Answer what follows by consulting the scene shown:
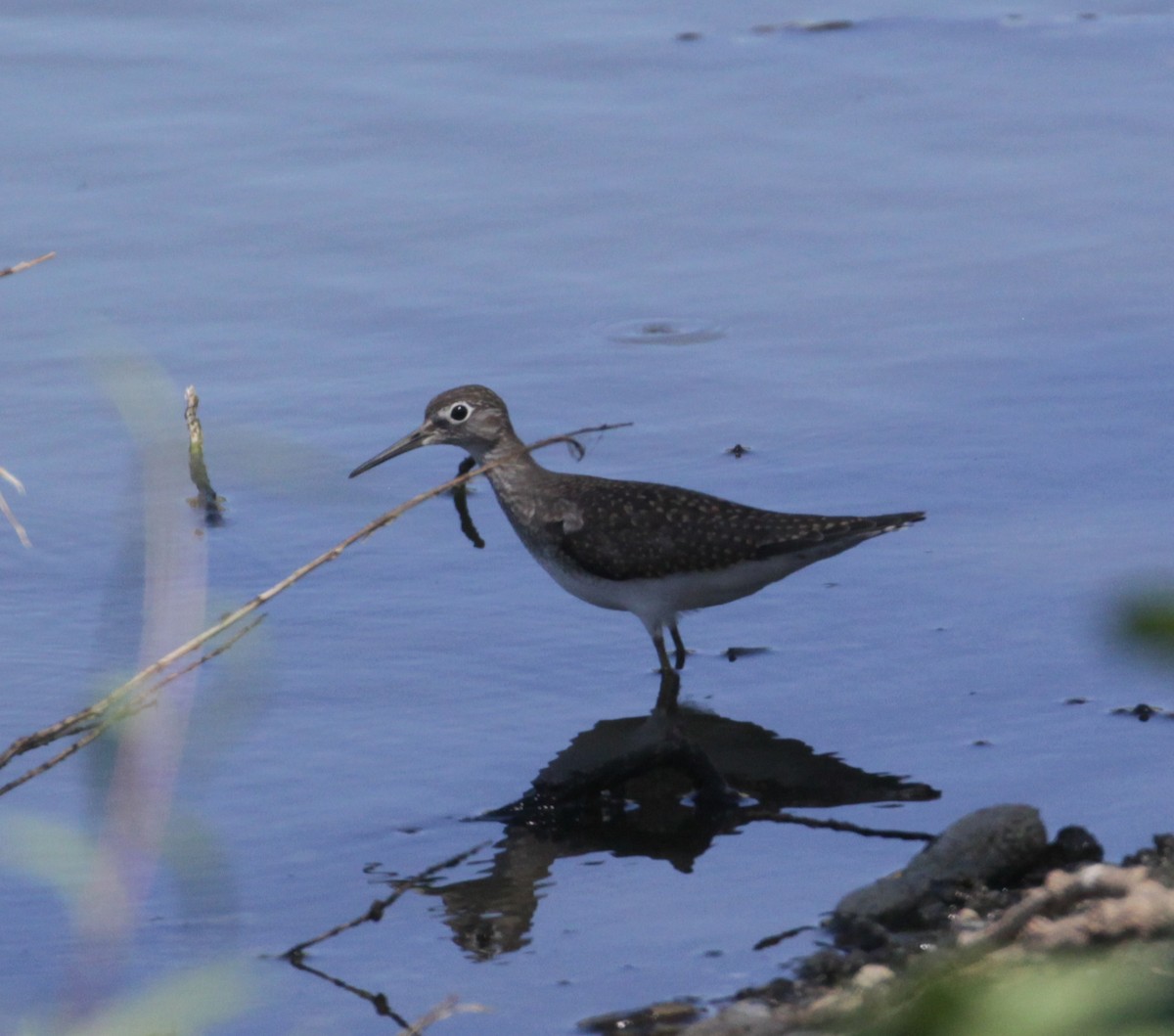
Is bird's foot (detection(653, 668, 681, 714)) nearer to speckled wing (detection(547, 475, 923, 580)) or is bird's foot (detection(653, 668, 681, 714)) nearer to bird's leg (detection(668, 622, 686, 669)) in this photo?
bird's leg (detection(668, 622, 686, 669))

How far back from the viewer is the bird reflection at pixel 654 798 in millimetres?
5301

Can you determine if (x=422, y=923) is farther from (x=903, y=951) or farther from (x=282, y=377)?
(x=282, y=377)

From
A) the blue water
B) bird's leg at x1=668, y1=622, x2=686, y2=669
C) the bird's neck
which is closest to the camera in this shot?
the blue water

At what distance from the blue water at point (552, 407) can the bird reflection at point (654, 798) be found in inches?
2.8

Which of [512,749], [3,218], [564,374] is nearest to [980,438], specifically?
[564,374]

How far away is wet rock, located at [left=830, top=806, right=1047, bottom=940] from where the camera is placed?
4.71 m

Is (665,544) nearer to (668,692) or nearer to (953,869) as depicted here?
(668,692)

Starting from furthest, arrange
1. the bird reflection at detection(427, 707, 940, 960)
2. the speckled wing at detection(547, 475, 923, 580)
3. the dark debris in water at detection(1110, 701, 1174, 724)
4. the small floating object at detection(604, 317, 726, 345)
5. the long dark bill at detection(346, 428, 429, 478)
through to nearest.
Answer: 1. the small floating object at detection(604, 317, 726, 345)
2. the long dark bill at detection(346, 428, 429, 478)
3. the speckled wing at detection(547, 475, 923, 580)
4. the dark debris in water at detection(1110, 701, 1174, 724)
5. the bird reflection at detection(427, 707, 940, 960)

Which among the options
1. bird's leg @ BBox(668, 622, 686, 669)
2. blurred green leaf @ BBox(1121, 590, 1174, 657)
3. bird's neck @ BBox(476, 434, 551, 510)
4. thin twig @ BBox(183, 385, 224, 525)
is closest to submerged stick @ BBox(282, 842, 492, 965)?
bird's leg @ BBox(668, 622, 686, 669)

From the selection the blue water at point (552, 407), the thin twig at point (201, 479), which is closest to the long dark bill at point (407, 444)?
the blue water at point (552, 407)

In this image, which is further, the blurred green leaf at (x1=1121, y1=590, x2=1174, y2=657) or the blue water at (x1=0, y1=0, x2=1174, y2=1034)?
the blue water at (x1=0, y1=0, x2=1174, y2=1034)

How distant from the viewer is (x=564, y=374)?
8711mm

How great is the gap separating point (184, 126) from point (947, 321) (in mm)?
5015

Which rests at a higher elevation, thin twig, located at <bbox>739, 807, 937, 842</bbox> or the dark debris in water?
the dark debris in water
